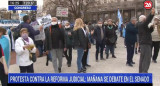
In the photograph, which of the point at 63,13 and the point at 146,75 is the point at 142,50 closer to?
the point at 146,75

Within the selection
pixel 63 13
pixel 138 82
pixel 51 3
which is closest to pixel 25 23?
pixel 138 82

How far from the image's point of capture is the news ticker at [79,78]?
10.4ft

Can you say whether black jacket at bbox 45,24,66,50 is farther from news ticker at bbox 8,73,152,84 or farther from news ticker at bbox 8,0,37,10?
news ticker at bbox 8,0,37,10

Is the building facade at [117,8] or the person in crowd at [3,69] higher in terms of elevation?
the building facade at [117,8]

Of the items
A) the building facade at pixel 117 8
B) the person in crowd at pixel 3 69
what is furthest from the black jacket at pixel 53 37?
the building facade at pixel 117 8

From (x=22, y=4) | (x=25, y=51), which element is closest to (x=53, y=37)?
(x=25, y=51)

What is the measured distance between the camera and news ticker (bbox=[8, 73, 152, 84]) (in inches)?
124

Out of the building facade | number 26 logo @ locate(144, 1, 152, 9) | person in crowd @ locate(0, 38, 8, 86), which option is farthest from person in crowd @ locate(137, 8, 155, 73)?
the building facade

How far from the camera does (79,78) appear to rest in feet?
10.5

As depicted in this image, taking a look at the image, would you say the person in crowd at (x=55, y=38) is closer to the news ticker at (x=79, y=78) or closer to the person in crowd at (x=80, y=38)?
the person in crowd at (x=80, y=38)

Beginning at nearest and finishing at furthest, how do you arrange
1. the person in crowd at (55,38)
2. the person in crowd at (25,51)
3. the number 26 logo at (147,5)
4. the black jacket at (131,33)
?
the person in crowd at (25,51)
the person in crowd at (55,38)
the black jacket at (131,33)
the number 26 logo at (147,5)

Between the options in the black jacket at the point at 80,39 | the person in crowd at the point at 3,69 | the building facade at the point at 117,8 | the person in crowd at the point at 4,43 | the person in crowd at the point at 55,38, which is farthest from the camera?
the building facade at the point at 117,8

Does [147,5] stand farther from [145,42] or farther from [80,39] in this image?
[80,39]

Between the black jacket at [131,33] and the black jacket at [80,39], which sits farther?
the black jacket at [131,33]
